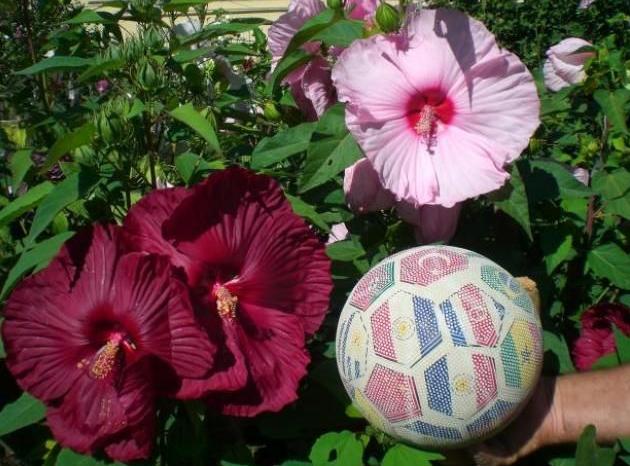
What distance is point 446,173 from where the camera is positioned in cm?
145

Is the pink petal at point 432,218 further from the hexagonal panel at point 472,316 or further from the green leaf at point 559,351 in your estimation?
the green leaf at point 559,351

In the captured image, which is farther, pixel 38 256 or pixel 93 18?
pixel 93 18

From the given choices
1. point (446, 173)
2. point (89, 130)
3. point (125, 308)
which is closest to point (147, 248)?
point (125, 308)

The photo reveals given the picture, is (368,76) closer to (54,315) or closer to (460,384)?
(460,384)

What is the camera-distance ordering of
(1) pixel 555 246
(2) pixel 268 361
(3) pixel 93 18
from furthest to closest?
(1) pixel 555 246
(3) pixel 93 18
(2) pixel 268 361

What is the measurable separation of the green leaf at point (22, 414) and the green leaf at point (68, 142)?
18.4 inches

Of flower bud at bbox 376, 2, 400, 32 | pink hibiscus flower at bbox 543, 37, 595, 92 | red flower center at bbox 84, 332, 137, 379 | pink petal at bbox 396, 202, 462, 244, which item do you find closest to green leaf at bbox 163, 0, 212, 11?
flower bud at bbox 376, 2, 400, 32

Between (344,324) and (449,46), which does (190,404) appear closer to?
(344,324)

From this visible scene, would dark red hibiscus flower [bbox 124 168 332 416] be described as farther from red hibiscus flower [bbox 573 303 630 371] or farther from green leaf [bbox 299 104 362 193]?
red hibiscus flower [bbox 573 303 630 371]

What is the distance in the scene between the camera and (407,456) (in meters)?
1.46

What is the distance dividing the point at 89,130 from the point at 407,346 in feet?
2.27

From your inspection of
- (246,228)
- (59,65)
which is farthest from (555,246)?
(59,65)

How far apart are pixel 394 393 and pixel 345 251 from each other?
1.30ft

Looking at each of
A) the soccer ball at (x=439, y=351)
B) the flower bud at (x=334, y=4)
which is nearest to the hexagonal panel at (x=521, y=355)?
the soccer ball at (x=439, y=351)
